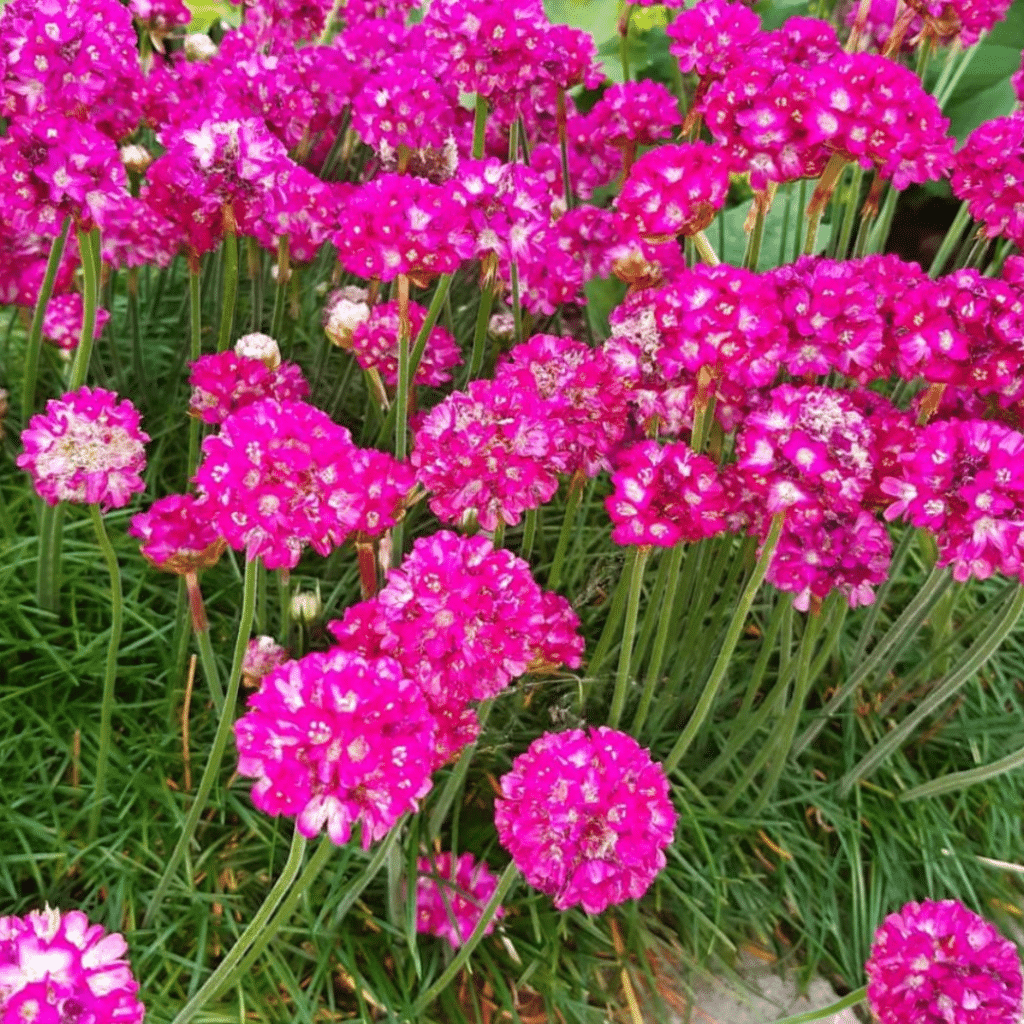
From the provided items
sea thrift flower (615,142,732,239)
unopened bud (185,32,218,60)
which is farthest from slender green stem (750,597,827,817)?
unopened bud (185,32,218,60)

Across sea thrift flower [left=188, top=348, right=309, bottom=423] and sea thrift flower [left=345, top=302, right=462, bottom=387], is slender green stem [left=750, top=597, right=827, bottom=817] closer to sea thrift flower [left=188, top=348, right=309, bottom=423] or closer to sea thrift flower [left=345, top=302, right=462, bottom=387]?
sea thrift flower [left=345, top=302, right=462, bottom=387]

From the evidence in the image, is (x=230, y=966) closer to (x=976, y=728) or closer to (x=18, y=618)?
(x=18, y=618)

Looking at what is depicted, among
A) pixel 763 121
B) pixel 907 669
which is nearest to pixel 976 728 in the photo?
pixel 907 669

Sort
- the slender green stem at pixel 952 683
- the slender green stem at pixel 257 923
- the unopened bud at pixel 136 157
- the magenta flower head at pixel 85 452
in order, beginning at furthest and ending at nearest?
the unopened bud at pixel 136 157, the slender green stem at pixel 952 683, the magenta flower head at pixel 85 452, the slender green stem at pixel 257 923

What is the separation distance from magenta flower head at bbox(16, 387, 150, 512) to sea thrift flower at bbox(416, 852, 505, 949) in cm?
63

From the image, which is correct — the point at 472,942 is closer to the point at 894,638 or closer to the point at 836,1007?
the point at 836,1007

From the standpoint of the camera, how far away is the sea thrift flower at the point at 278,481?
997 millimetres

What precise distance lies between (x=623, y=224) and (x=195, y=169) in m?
0.53

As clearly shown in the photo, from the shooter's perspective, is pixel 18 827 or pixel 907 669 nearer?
pixel 18 827

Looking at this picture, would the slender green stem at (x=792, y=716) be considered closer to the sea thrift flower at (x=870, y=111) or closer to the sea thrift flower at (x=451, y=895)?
the sea thrift flower at (x=451, y=895)

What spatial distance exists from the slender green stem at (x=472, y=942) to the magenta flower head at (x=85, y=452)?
57cm

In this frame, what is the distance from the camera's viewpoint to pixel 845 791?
169 cm

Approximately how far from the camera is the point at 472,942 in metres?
1.25

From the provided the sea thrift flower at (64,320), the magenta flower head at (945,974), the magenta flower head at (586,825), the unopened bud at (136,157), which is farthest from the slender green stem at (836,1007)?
the unopened bud at (136,157)
